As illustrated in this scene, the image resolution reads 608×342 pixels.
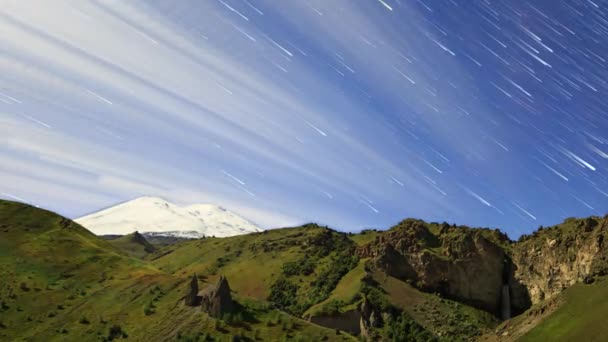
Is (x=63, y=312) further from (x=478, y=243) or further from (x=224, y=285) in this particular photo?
(x=478, y=243)

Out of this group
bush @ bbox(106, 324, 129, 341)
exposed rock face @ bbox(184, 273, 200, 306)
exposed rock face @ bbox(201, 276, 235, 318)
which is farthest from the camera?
exposed rock face @ bbox(184, 273, 200, 306)

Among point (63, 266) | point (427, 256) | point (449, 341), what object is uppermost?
point (427, 256)

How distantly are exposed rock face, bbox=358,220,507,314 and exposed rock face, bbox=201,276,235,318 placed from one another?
87514 mm

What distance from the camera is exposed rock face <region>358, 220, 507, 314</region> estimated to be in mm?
153000

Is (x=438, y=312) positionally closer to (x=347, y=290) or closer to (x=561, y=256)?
(x=347, y=290)

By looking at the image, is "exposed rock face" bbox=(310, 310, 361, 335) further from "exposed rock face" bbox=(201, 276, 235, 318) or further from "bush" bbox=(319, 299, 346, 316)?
"exposed rock face" bbox=(201, 276, 235, 318)

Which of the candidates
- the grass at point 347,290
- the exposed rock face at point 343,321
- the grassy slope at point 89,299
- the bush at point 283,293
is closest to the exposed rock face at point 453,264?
the grass at point 347,290

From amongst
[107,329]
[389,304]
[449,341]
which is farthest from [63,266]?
[449,341]

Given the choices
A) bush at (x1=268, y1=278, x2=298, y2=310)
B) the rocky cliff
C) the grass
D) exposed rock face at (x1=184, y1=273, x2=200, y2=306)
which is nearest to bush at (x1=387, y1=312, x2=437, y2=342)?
the grass

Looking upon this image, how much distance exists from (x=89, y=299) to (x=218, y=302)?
107 ft

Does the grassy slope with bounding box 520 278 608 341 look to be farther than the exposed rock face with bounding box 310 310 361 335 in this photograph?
No

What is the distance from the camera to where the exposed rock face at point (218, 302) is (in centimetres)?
7991

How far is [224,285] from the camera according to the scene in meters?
82.4

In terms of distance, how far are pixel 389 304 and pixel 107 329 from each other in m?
80.8
